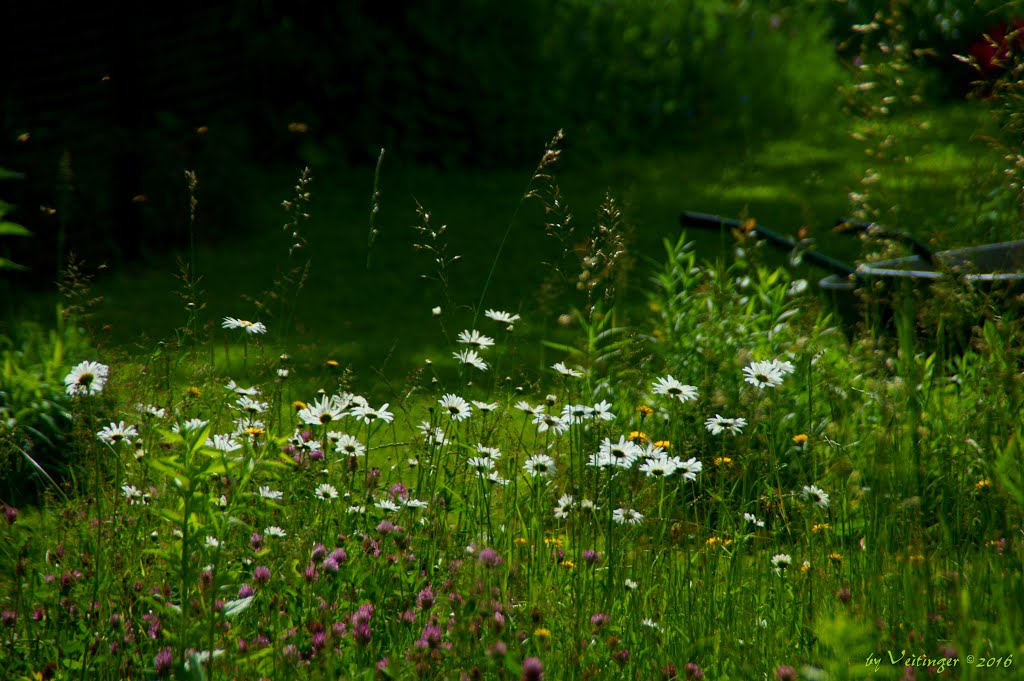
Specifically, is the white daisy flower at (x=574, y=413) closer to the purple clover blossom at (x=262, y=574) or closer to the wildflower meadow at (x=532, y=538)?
the wildflower meadow at (x=532, y=538)

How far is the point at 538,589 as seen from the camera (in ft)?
7.54

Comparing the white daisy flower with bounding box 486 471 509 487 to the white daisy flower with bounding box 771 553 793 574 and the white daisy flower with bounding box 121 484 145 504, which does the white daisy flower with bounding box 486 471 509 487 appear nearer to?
the white daisy flower with bounding box 771 553 793 574

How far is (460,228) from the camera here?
25.5 feet

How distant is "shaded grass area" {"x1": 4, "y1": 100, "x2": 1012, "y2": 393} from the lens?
17.7ft

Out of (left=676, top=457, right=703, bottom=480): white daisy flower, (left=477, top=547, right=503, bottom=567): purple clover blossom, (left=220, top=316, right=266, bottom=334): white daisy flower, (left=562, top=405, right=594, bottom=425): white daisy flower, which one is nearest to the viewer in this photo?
(left=477, top=547, right=503, bottom=567): purple clover blossom

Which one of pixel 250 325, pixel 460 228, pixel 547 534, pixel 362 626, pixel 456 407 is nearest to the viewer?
pixel 362 626

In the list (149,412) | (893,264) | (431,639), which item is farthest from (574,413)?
(893,264)

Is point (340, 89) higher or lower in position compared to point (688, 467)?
lower

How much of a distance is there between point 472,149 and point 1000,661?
852cm

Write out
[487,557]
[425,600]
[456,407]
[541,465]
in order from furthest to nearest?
1. [456,407]
2. [541,465]
3. [425,600]
4. [487,557]

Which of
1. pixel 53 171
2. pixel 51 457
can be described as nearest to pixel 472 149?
pixel 53 171

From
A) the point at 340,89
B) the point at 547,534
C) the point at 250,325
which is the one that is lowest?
the point at 340,89

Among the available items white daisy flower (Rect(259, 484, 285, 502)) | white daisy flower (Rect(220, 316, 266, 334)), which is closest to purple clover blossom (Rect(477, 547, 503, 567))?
white daisy flower (Rect(259, 484, 285, 502))

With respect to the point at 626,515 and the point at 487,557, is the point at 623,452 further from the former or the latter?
the point at 487,557
